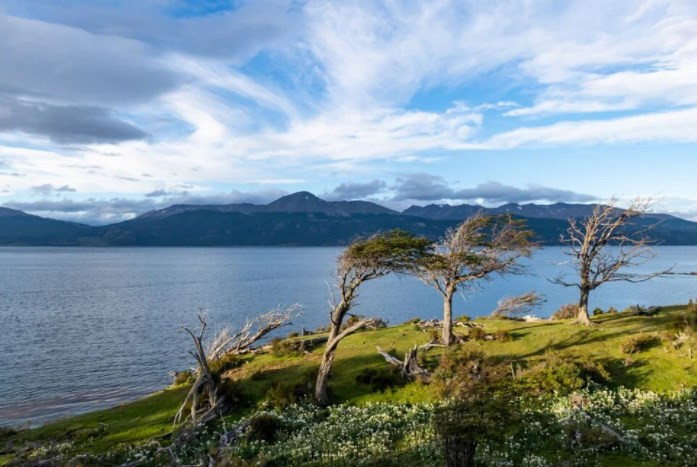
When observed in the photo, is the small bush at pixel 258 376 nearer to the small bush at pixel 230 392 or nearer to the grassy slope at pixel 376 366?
the grassy slope at pixel 376 366

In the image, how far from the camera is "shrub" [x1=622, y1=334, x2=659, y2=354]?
112ft

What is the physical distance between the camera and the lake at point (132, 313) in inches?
1802

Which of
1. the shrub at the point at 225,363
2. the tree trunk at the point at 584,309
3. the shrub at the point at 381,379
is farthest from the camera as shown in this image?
the tree trunk at the point at 584,309

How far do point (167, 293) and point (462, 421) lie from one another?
118 m

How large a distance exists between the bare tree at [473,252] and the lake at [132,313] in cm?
893

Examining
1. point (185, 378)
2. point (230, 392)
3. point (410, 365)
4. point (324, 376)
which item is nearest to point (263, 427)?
point (324, 376)

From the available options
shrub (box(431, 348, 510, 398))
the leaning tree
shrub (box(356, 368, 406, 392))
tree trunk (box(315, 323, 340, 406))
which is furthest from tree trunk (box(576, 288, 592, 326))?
tree trunk (box(315, 323, 340, 406))

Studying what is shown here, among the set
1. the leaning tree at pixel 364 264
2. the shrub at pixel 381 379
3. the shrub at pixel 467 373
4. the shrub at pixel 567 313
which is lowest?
the shrub at pixel 381 379

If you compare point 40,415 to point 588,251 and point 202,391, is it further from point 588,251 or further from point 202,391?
point 588,251

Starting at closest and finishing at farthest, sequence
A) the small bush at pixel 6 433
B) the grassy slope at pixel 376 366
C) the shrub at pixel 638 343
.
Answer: the grassy slope at pixel 376 366 < the small bush at pixel 6 433 < the shrub at pixel 638 343

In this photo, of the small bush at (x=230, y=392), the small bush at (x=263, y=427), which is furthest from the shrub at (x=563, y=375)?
the small bush at (x=230, y=392)

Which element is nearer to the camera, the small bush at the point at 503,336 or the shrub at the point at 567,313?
the small bush at the point at 503,336

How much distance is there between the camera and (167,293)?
124 metres

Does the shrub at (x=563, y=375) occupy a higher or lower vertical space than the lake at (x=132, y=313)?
higher
